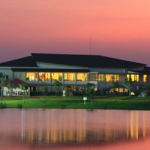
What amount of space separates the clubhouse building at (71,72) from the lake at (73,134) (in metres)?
56.8

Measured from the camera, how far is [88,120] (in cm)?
5241

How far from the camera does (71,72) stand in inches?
4412

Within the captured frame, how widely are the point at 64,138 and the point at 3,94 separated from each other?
2646 inches

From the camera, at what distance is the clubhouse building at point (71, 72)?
110 metres

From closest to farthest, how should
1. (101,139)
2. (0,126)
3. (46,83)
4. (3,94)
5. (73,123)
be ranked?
(101,139) → (0,126) → (73,123) → (3,94) → (46,83)

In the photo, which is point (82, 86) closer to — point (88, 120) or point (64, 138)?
point (88, 120)

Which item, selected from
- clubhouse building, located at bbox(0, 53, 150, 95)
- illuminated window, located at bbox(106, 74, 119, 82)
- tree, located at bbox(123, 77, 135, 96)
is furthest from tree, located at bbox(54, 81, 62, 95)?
tree, located at bbox(123, 77, 135, 96)

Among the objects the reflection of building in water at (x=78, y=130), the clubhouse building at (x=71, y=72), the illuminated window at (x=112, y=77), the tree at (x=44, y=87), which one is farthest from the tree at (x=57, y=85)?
the reflection of building in water at (x=78, y=130)

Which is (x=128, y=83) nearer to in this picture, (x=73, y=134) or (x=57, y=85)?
(x=57, y=85)

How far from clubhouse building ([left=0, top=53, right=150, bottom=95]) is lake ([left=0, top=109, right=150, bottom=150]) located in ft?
186

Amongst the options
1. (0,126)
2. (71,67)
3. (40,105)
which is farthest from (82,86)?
(0,126)

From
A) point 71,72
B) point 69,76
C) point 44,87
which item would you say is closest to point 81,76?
point 71,72

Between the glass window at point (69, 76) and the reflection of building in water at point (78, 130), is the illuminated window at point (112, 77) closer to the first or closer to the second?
the glass window at point (69, 76)

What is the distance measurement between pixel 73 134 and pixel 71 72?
240 feet
